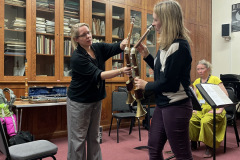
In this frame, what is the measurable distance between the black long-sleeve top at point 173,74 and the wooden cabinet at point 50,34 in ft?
6.37

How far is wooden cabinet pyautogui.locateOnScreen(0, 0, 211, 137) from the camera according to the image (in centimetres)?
345

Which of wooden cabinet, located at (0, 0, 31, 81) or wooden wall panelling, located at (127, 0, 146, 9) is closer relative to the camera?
wooden cabinet, located at (0, 0, 31, 81)

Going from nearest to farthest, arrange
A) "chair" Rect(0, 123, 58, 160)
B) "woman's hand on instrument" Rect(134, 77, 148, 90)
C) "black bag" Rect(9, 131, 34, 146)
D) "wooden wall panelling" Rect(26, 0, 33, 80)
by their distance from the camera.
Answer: "woman's hand on instrument" Rect(134, 77, 148, 90)
"chair" Rect(0, 123, 58, 160)
"black bag" Rect(9, 131, 34, 146)
"wooden wall panelling" Rect(26, 0, 33, 80)

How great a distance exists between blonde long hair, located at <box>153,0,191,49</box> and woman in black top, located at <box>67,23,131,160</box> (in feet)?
2.14

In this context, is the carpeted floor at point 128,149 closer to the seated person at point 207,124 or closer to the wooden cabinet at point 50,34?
the seated person at point 207,124

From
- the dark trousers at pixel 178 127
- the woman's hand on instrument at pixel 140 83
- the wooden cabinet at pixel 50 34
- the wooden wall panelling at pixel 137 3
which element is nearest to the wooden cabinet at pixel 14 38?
the wooden cabinet at pixel 50 34

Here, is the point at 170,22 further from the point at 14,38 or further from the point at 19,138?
the point at 14,38

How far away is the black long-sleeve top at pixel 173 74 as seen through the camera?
1.31 meters

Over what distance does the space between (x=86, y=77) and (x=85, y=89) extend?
0.34ft

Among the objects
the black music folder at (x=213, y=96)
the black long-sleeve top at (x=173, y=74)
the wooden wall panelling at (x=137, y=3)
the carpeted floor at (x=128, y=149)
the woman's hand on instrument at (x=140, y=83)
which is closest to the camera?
the black long-sleeve top at (x=173, y=74)

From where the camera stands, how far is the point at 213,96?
2072 mm

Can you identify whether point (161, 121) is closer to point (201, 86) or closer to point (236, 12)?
point (201, 86)

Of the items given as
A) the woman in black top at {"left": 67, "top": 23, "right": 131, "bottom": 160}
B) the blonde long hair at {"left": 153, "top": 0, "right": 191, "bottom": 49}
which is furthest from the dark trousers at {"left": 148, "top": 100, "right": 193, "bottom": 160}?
the woman in black top at {"left": 67, "top": 23, "right": 131, "bottom": 160}

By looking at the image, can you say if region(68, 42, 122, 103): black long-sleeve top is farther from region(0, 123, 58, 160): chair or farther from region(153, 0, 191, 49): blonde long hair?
region(153, 0, 191, 49): blonde long hair
